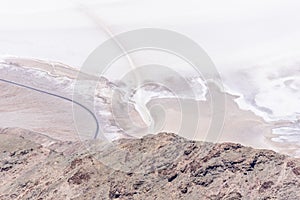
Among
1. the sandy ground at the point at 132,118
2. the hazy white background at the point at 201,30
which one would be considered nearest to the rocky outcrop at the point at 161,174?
the sandy ground at the point at 132,118

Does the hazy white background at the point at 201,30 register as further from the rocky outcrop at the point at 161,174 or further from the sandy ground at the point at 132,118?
the rocky outcrop at the point at 161,174

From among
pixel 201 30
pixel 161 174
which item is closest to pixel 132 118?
pixel 201 30

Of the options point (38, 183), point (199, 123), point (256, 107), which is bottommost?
point (256, 107)

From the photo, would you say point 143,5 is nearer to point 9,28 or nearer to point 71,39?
point 71,39

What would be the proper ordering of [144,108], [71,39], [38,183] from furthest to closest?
1. [71,39]
2. [144,108]
3. [38,183]

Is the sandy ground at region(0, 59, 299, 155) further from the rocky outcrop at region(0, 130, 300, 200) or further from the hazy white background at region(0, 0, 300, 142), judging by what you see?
the rocky outcrop at region(0, 130, 300, 200)

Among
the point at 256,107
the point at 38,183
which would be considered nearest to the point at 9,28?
the point at 256,107

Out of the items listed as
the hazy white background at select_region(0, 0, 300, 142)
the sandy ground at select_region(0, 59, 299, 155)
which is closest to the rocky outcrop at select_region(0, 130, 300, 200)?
the sandy ground at select_region(0, 59, 299, 155)

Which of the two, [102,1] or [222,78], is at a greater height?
[102,1]

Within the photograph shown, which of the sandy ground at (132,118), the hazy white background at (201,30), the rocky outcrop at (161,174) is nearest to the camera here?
the rocky outcrop at (161,174)
